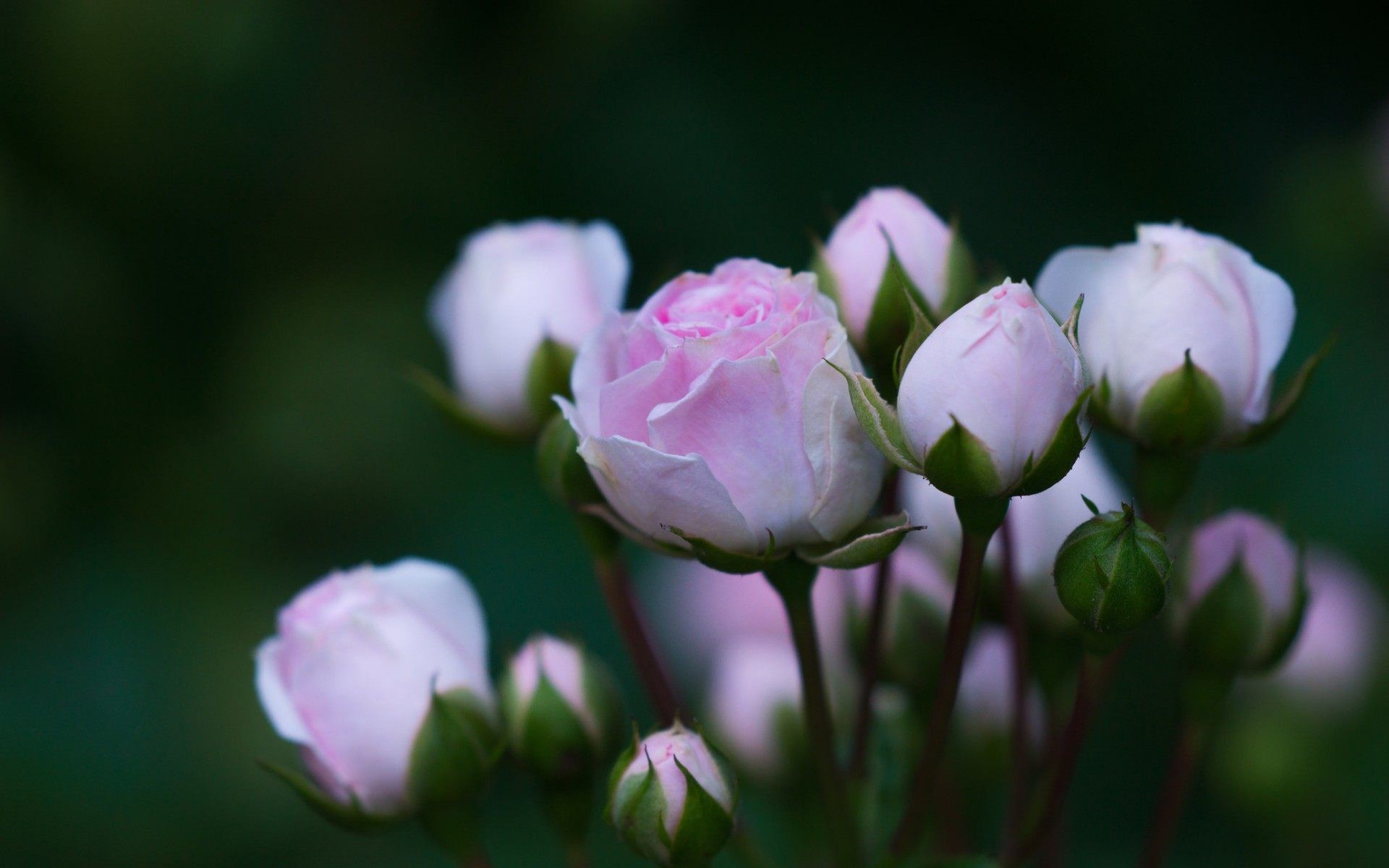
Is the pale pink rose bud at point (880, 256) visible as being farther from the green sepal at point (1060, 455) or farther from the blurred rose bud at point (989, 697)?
the blurred rose bud at point (989, 697)

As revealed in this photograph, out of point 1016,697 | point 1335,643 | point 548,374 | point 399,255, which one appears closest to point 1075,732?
point 1016,697

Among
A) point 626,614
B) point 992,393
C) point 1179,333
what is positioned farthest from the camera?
point 626,614

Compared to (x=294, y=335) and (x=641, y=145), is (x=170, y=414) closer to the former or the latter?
(x=294, y=335)

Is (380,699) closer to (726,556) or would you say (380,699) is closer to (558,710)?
(558,710)

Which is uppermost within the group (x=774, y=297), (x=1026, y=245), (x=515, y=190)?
(x=774, y=297)

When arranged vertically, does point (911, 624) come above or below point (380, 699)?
below

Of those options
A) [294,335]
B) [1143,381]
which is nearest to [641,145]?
[294,335]

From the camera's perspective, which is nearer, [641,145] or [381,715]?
[381,715]
